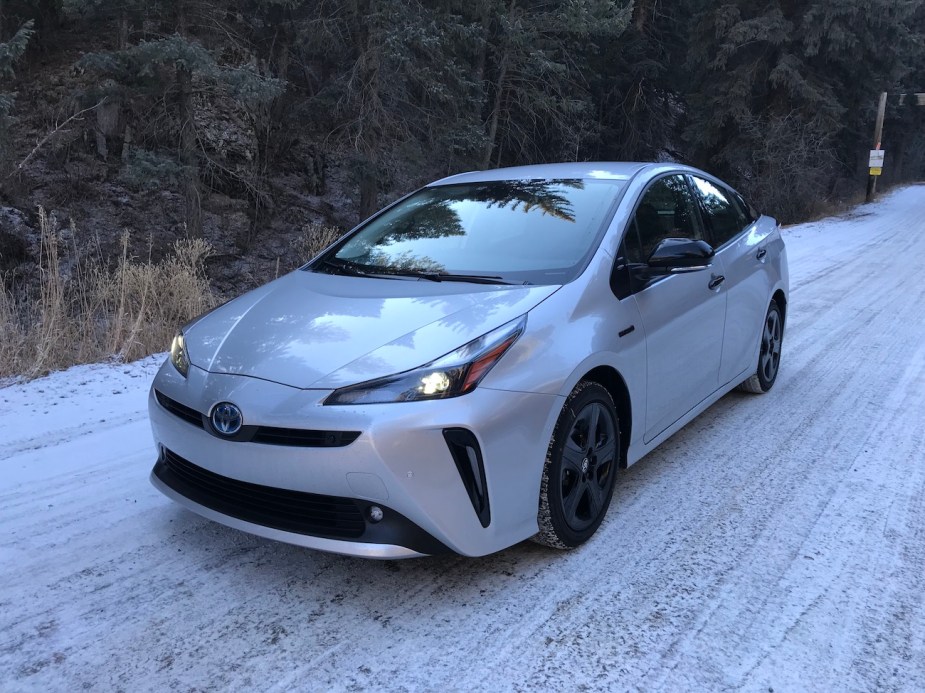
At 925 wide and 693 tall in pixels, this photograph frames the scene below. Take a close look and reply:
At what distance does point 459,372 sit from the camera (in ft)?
8.79

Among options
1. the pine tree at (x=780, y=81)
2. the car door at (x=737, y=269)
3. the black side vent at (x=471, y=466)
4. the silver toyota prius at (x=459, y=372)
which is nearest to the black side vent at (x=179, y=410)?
the silver toyota prius at (x=459, y=372)

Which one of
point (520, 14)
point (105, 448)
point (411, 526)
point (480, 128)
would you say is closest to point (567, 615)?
point (411, 526)

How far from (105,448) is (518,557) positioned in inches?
99.1

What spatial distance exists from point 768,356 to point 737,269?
3.39 feet

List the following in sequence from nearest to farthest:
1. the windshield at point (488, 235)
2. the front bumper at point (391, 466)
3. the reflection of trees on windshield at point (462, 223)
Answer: the front bumper at point (391, 466) < the windshield at point (488, 235) < the reflection of trees on windshield at point (462, 223)

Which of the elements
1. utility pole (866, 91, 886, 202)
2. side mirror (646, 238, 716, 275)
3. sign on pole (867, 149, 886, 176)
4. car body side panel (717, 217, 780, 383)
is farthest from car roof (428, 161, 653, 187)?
utility pole (866, 91, 886, 202)

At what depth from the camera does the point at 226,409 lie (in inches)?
109

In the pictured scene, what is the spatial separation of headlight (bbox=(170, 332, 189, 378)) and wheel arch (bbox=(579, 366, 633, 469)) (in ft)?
5.78

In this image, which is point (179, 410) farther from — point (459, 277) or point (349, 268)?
point (459, 277)

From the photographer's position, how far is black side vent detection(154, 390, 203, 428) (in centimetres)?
291

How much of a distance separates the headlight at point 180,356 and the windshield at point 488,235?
0.92 m

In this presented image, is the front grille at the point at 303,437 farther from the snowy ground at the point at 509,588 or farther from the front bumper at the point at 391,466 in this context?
the snowy ground at the point at 509,588

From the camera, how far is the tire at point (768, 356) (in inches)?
207

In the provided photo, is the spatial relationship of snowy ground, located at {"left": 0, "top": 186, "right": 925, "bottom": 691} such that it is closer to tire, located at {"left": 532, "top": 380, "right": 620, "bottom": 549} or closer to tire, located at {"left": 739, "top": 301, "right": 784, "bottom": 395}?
tire, located at {"left": 532, "top": 380, "right": 620, "bottom": 549}
